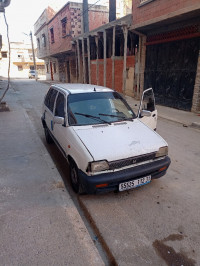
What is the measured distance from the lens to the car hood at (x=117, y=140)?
9.01 ft

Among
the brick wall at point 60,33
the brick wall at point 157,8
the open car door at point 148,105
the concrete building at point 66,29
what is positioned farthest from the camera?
the brick wall at point 60,33

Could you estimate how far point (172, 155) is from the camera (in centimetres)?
469

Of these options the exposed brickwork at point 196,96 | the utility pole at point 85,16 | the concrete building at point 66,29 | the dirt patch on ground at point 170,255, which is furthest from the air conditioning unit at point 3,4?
the utility pole at point 85,16

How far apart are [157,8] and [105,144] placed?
8.68m

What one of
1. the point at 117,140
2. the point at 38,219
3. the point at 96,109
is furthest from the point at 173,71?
the point at 38,219

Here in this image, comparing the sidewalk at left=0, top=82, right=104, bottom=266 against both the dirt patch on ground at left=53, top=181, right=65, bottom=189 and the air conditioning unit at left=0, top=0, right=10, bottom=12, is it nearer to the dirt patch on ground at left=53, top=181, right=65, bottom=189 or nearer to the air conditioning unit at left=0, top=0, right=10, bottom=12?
the dirt patch on ground at left=53, top=181, right=65, bottom=189

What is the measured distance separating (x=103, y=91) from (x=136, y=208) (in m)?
2.42

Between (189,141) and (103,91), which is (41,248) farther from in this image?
(189,141)

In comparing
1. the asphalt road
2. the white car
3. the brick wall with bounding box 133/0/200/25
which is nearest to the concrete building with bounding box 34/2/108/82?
the brick wall with bounding box 133/0/200/25

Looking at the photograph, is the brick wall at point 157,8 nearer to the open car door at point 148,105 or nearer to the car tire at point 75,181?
the open car door at point 148,105

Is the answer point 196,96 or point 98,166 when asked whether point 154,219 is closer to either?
point 98,166

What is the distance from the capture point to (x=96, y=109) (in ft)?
12.0

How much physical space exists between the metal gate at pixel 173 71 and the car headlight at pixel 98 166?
7737 millimetres

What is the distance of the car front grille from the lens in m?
2.75
